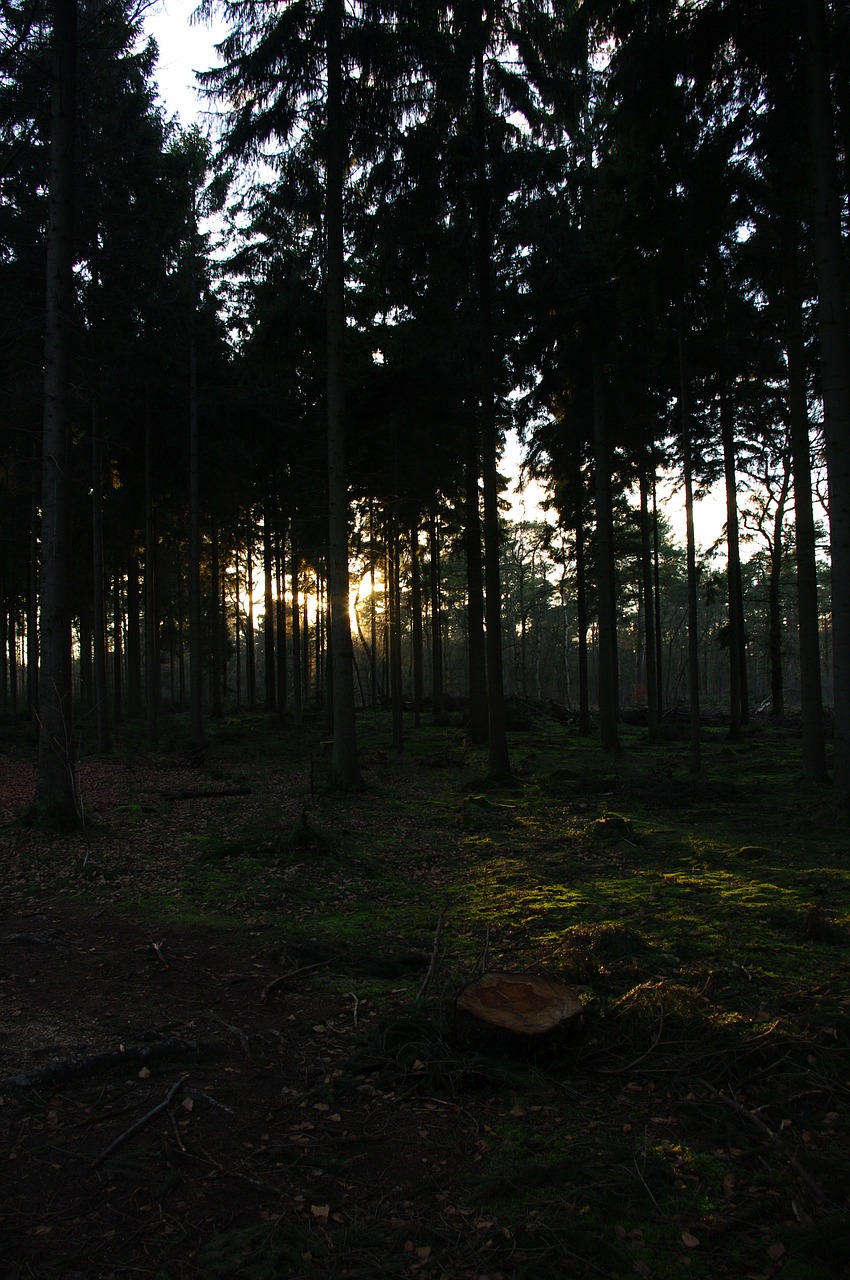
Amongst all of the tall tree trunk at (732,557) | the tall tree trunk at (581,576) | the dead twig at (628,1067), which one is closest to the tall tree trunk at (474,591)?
the tall tree trunk at (581,576)

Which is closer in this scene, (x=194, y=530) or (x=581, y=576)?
(x=194, y=530)

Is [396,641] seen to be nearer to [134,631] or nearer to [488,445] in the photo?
[488,445]

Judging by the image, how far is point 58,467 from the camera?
33.7 ft

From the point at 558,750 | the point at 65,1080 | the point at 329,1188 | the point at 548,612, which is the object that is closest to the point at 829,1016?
the point at 329,1188

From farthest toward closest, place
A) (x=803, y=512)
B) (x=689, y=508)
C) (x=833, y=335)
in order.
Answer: (x=689, y=508) → (x=803, y=512) → (x=833, y=335)

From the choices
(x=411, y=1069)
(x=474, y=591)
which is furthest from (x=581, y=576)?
(x=411, y=1069)

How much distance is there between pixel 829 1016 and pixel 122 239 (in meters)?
15.6

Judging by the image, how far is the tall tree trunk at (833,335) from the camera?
373 inches

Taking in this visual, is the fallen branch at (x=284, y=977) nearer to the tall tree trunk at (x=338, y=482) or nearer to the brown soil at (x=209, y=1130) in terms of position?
the brown soil at (x=209, y=1130)

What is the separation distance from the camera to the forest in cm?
311

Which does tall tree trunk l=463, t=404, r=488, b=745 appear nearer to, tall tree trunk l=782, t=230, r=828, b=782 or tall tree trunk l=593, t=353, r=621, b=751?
tall tree trunk l=593, t=353, r=621, b=751

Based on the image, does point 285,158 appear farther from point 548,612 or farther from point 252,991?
point 548,612

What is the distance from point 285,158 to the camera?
517 inches

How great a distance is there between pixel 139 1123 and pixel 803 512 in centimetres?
1321
